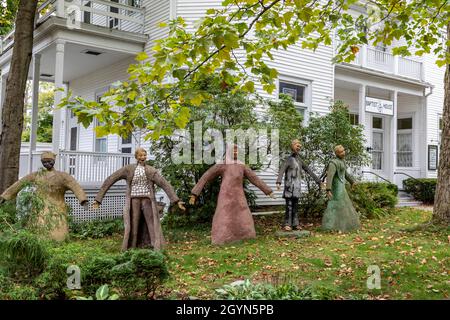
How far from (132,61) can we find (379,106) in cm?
965

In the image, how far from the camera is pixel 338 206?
964 centimetres

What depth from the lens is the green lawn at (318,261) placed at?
5.38m

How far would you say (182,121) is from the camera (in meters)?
4.71

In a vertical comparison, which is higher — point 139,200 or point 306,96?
point 306,96

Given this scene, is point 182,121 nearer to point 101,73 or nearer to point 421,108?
point 101,73

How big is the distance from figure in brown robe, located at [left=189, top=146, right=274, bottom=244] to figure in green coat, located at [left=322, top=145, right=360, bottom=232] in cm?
175

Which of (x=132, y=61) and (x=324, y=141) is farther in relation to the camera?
(x=132, y=61)

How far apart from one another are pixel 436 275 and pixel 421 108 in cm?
1620

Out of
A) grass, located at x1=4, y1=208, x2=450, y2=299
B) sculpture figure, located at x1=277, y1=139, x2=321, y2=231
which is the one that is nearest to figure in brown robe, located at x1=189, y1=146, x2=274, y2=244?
grass, located at x1=4, y1=208, x2=450, y2=299

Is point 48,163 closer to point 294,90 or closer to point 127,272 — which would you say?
point 127,272

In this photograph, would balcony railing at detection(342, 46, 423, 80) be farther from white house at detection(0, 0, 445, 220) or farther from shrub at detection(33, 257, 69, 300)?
shrub at detection(33, 257, 69, 300)

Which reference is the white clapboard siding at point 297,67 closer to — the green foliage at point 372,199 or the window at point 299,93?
the window at point 299,93

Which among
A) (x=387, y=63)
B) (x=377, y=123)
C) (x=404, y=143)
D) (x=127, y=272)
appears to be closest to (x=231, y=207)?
(x=127, y=272)
